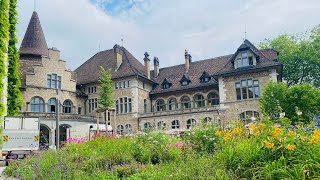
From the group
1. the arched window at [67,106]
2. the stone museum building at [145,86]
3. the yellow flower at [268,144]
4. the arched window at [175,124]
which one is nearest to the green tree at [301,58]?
the stone museum building at [145,86]

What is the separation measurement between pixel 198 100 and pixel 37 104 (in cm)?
1659

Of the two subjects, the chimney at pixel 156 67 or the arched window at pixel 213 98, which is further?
the chimney at pixel 156 67

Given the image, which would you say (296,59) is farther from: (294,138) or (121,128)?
(294,138)

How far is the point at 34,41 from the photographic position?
36719 millimetres

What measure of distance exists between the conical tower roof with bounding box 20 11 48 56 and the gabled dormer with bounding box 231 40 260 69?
69.2ft

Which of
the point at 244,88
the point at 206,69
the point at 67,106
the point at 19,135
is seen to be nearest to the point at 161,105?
the point at 206,69

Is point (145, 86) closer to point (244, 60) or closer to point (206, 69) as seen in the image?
point (206, 69)

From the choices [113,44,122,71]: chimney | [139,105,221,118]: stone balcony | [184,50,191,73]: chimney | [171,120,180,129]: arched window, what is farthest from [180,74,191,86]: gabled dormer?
[113,44,122,71]: chimney

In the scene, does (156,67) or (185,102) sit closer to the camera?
(185,102)

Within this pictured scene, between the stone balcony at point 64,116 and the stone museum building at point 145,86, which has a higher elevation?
the stone museum building at point 145,86

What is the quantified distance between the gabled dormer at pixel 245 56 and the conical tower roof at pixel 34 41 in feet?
69.2

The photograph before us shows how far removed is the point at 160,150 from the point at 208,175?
3.13 metres

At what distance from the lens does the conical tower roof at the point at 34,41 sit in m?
35.9

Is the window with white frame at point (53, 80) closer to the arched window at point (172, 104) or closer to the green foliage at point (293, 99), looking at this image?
the arched window at point (172, 104)
